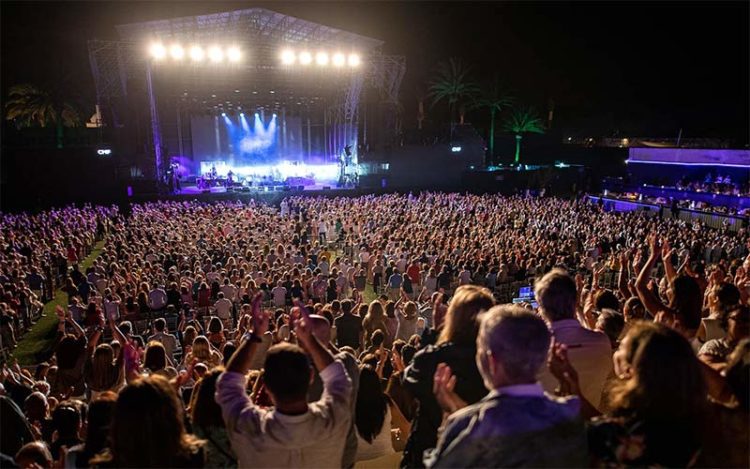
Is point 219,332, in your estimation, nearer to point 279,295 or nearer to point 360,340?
point 360,340

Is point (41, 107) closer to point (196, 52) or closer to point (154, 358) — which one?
point (196, 52)

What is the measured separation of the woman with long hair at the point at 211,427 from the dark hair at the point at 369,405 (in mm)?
1146

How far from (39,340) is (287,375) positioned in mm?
10962

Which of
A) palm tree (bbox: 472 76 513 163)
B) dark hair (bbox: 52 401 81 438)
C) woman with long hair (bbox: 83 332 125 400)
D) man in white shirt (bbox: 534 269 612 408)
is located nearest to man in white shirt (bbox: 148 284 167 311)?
woman with long hair (bbox: 83 332 125 400)

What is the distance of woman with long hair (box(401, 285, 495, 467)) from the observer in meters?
2.48

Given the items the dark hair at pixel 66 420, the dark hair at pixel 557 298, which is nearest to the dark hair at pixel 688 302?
the dark hair at pixel 557 298

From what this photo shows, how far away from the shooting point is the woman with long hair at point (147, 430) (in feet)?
6.39

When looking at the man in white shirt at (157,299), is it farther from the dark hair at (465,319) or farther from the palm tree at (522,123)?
the palm tree at (522,123)

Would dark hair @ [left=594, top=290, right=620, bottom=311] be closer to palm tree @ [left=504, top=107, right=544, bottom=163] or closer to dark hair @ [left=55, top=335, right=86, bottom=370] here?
dark hair @ [left=55, top=335, right=86, bottom=370]

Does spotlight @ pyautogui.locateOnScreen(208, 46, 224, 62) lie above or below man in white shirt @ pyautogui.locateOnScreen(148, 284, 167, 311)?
above

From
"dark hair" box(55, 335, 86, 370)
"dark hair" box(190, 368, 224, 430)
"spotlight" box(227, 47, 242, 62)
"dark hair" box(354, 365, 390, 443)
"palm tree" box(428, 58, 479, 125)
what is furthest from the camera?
"palm tree" box(428, 58, 479, 125)

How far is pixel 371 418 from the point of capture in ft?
11.3

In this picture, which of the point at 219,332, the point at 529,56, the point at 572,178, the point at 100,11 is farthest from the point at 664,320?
the point at 529,56

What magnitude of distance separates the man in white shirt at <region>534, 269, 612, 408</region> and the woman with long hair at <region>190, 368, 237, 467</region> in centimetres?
168
